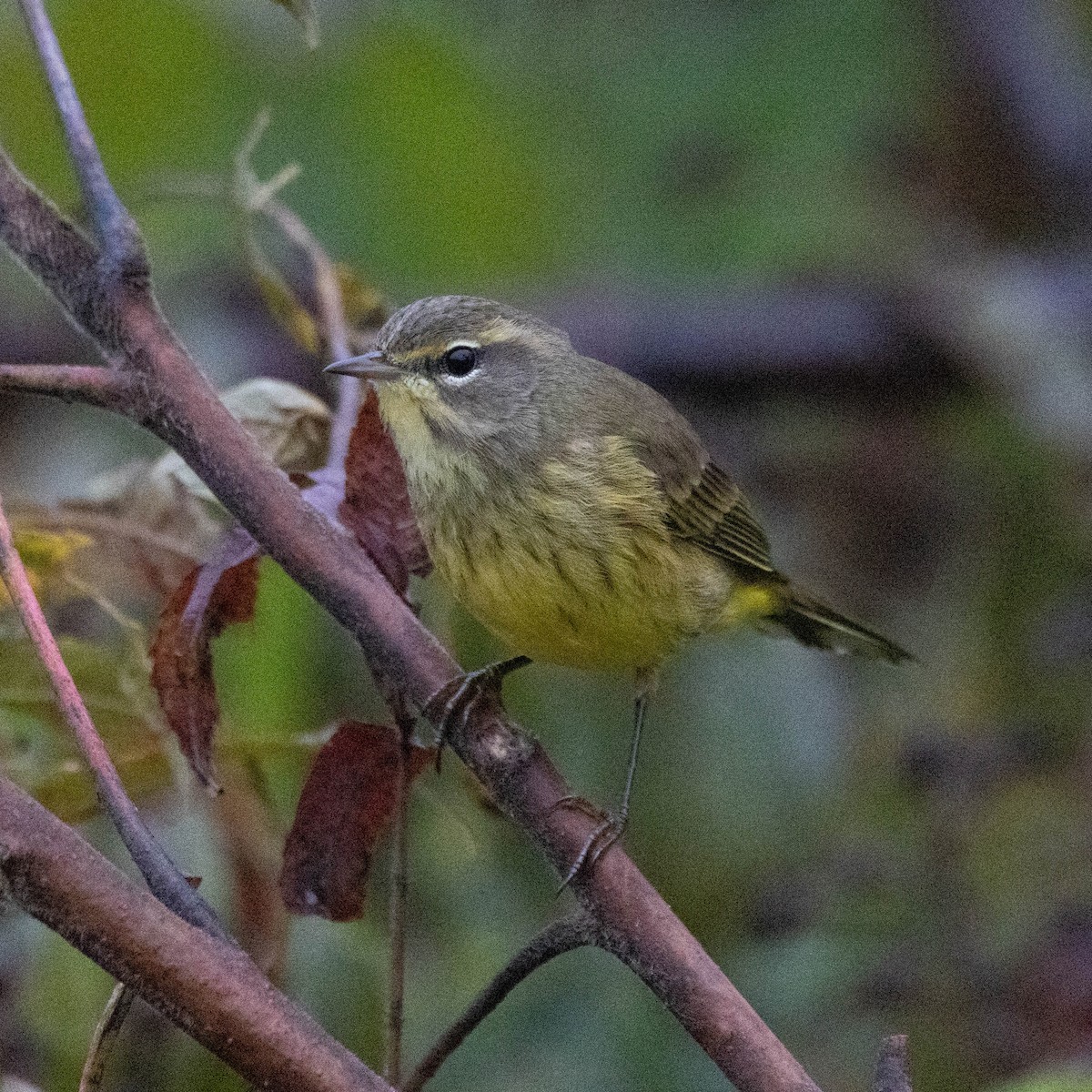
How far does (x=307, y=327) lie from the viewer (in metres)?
2.55

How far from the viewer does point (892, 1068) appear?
49.0 inches

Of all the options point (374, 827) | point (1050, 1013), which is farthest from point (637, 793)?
point (374, 827)

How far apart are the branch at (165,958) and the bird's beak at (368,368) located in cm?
120

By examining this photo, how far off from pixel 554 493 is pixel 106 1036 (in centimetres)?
160

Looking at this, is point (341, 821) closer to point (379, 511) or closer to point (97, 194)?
point (379, 511)

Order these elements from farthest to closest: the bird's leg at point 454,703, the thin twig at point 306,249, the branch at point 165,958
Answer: the thin twig at point 306,249 < the bird's leg at point 454,703 < the branch at point 165,958

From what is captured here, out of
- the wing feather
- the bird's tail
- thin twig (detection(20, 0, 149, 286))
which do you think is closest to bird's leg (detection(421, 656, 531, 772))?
thin twig (detection(20, 0, 149, 286))

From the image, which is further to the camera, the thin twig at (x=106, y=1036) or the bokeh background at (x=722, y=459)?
the bokeh background at (x=722, y=459)

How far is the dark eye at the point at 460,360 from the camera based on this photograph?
2869 mm

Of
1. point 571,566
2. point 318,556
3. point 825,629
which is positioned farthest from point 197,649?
point 825,629

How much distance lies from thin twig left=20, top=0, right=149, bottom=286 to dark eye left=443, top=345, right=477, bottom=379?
126 centimetres

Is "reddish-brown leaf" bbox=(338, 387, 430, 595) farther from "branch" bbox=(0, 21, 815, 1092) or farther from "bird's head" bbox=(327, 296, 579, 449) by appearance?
"bird's head" bbox=(327, 296, 579, 449)

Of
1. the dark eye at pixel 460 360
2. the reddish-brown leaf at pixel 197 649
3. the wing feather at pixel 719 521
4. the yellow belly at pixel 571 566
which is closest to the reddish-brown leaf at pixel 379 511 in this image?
the reddish-brown leaf at pixel 197 649

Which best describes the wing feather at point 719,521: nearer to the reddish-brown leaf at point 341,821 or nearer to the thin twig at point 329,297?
the thin twig at point 329,297
